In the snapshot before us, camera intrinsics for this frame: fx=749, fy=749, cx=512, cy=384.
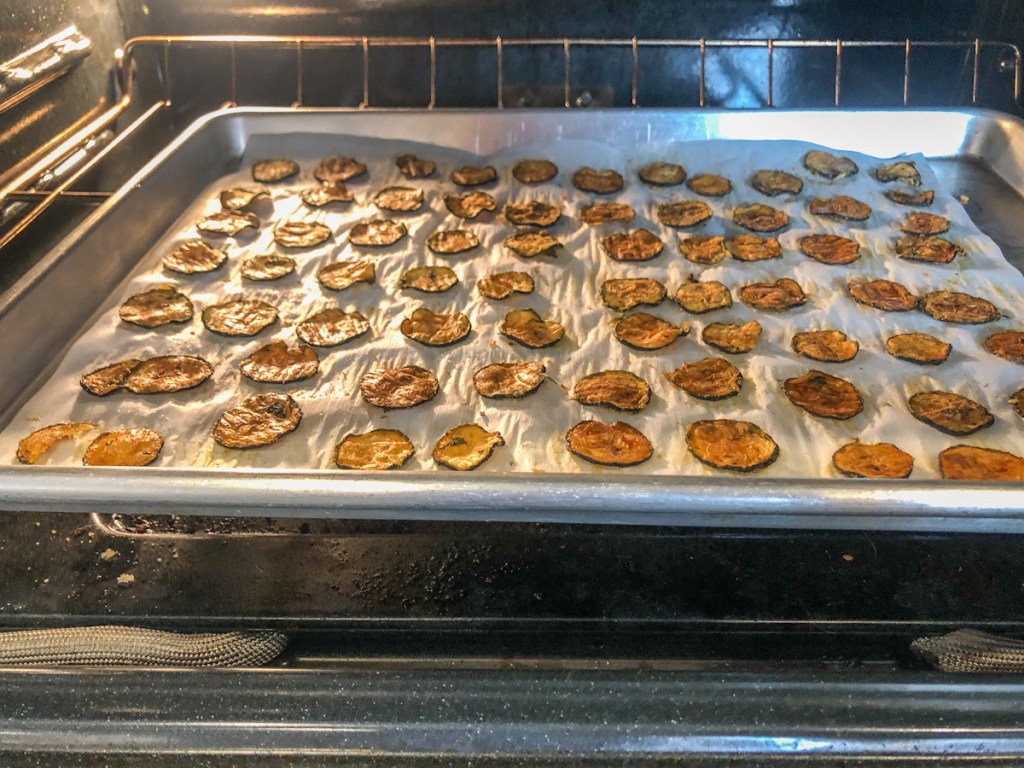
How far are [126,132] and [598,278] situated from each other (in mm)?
1330

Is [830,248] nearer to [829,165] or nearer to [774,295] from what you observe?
[774,295]

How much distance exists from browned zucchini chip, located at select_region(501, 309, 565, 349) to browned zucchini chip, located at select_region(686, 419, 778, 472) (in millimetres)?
375

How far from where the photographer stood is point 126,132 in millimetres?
2014

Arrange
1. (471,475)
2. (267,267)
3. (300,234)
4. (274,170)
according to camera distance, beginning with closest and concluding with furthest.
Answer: (471,475)
(267,267)
(300,234)
(274,170)

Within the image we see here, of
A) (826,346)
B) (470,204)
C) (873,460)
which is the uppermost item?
(470,204)

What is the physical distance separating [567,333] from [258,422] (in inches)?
26.5

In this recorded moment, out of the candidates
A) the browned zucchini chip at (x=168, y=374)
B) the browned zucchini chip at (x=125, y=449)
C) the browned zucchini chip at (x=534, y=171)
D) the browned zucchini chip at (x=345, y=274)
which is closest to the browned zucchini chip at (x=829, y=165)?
the browned zucchini chip at (x=534, y=171)

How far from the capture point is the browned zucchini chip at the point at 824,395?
55.9 inches

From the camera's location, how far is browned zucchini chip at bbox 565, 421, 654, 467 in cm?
134

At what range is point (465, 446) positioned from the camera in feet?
4.50

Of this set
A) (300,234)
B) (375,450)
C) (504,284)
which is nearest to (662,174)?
(504,284)

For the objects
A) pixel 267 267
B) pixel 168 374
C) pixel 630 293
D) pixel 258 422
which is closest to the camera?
pixel 258 422

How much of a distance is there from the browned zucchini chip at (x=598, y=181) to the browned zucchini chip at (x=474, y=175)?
0.77 feet

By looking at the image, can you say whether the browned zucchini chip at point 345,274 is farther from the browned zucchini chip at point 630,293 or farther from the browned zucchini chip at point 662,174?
the browned zucchini chip at point 662,174
